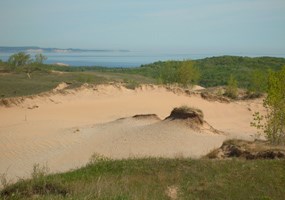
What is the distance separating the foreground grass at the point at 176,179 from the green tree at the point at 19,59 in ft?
190

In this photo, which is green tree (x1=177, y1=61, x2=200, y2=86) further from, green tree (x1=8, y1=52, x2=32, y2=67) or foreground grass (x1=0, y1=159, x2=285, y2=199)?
green tree (x1=8, y1=52, x2=32, y2=67)

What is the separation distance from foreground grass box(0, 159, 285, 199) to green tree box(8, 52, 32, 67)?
5790cm

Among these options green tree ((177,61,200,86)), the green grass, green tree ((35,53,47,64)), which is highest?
green tree ((177,61,200,86))

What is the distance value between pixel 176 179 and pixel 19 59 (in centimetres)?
6003

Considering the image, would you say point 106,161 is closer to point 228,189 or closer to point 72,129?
point 228,189

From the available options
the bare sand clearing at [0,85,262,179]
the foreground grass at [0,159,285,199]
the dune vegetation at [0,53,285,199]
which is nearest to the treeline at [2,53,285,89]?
the dune vegetation at [0,53,285,199]

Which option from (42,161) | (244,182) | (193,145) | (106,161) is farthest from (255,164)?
(42,161)

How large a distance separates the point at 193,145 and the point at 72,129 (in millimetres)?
5596

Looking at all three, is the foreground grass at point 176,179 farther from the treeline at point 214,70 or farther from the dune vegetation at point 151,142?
the treeline at point 214,70

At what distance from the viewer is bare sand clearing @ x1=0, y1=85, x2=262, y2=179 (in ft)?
47.9

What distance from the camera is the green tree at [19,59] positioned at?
6438 cm

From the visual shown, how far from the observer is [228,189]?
27.4 feet

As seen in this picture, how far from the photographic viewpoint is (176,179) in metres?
8.83

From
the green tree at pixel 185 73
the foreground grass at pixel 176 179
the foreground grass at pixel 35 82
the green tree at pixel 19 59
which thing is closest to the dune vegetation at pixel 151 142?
the foreground grass at pixel 176 179
